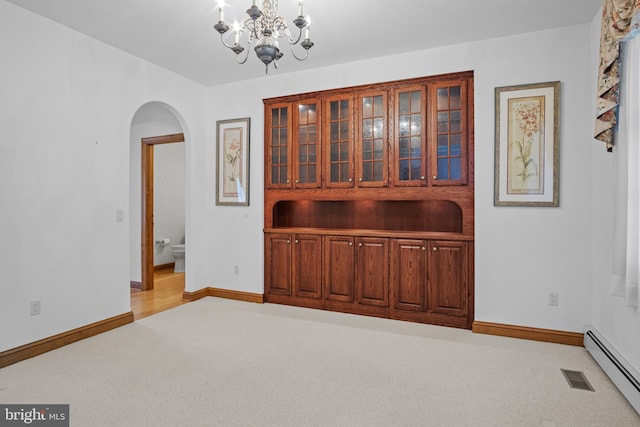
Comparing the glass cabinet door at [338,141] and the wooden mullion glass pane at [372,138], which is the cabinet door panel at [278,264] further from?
the wooden mullion glass pane at [372,138]

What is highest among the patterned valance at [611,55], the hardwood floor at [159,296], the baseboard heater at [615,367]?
the patterned valance at [611,55]

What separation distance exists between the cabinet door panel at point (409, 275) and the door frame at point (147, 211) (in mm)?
3434

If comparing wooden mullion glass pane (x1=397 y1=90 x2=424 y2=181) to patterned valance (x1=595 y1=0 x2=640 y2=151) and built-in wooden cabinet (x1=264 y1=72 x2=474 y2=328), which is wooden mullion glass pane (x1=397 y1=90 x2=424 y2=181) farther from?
patterned valance (x1=595 y1=0 x2=640 y2=151)

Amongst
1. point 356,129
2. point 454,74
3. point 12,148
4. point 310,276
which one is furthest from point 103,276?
point 454,74

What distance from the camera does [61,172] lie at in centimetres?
311

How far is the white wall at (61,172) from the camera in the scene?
9.11 feet

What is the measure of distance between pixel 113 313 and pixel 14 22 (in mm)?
2568

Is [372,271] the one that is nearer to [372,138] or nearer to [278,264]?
[278,264]

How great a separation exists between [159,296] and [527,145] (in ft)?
14.9

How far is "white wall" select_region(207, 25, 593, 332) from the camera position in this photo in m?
3.09

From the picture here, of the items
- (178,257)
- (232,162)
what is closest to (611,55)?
(232,162)

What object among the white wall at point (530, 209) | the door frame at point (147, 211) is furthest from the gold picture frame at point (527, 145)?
the door frame at point (147, 211)

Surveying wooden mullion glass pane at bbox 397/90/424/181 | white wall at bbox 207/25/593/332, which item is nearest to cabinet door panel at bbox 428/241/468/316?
white wall at bbox 207/25/593/332

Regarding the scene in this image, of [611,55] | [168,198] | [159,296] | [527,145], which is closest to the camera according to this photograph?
[611,55]
